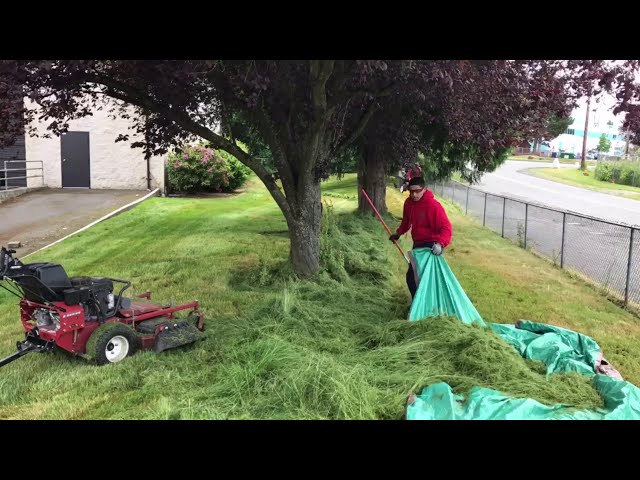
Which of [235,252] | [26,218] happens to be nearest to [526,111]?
[235,252]

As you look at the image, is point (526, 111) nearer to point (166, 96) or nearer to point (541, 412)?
point (166, 96)

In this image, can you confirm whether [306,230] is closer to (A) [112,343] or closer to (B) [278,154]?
(B) [278,154]

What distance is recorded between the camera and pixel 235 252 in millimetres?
10727

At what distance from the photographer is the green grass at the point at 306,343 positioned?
389cm

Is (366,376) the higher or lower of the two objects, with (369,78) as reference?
lower

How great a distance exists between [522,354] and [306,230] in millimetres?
3580

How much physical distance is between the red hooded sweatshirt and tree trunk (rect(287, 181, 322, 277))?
1706mm

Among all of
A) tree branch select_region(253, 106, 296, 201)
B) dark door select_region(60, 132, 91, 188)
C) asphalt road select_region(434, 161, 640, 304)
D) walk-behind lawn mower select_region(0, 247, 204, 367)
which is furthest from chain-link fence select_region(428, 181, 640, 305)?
dark door select_region(60, 132, 91, 188)

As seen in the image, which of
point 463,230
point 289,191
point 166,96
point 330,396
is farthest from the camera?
point 463,230

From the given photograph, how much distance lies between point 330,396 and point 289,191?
4.40 m

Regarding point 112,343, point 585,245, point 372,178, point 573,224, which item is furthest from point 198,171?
point 112,343

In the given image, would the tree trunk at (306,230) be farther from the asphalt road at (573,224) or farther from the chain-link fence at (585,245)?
the asphalt road at (573,224)

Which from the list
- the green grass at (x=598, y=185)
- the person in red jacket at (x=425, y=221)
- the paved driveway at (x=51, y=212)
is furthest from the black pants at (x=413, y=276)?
the green grass at (x=598, y=185)

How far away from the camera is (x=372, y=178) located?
15266mm
